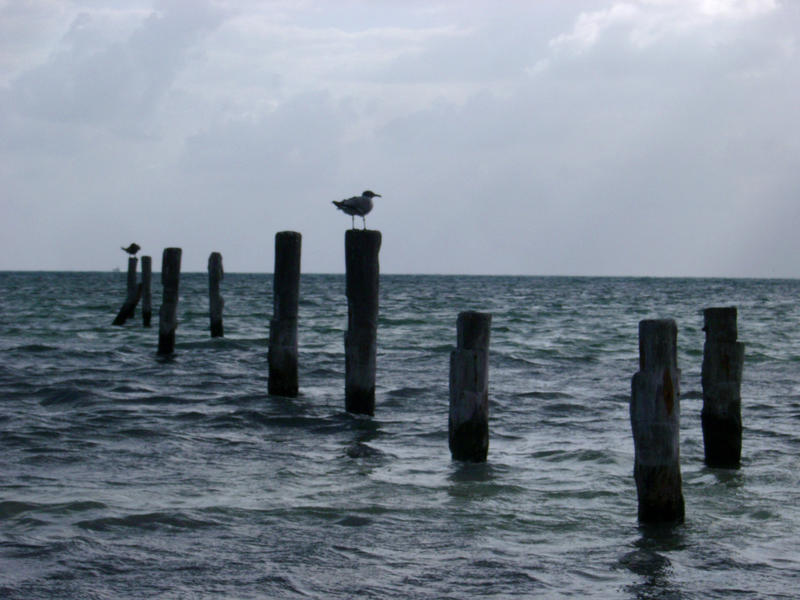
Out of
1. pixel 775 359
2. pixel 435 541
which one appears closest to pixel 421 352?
pixel 775 359

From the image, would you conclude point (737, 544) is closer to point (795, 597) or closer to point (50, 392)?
point (795, 597)

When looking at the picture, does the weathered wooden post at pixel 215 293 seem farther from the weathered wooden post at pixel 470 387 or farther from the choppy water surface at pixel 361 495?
the weathered wooden post at pixel 470 387

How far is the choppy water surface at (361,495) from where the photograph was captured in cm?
613

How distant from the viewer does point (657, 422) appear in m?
6.97

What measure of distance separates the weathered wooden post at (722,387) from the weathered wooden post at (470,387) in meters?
1.90

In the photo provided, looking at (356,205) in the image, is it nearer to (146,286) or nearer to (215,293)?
(215,293)

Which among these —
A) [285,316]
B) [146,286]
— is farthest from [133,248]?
[285,316]

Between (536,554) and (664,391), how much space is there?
1.34m

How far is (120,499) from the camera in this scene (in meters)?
7.97

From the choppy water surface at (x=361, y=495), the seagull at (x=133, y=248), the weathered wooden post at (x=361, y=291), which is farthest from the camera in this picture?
the seagull at (x=133, y=248)

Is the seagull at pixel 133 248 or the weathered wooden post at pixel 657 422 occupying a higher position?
the seagull at pixel 133 248

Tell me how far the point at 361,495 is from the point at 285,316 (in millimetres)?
5443

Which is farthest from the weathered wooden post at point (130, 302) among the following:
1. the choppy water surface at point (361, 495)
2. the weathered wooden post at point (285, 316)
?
the weathered wooden post at point (285, 316)

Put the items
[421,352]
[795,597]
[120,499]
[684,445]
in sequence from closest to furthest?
1. [795,597]
2. [120,499]
3. [684,445]
4. [421,352]
